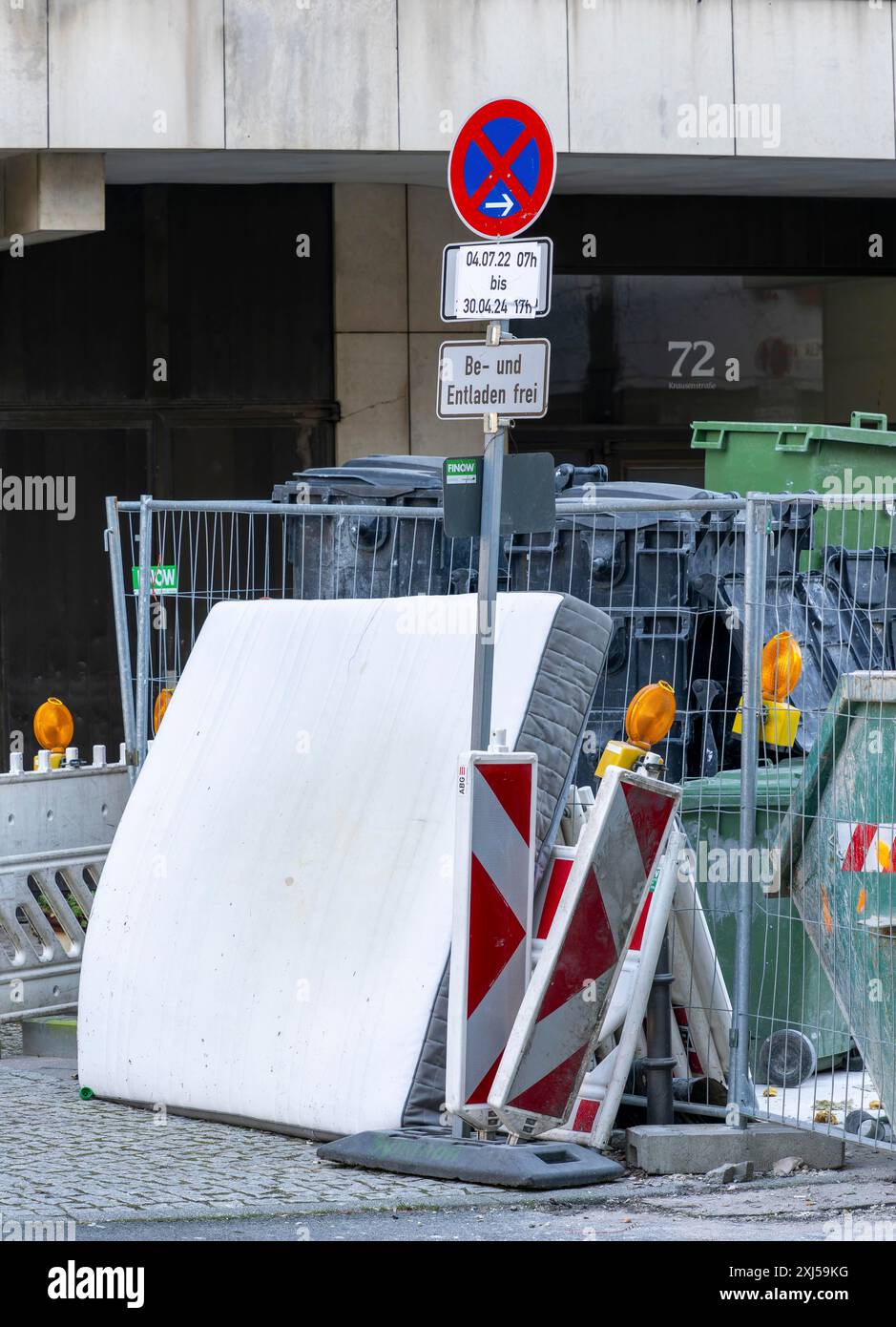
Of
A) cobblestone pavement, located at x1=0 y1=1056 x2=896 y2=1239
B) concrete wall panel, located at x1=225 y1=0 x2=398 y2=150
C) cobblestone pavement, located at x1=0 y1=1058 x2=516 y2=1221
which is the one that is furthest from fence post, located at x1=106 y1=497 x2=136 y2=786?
concrete wall panel, located at x1=225 y1=0 x2=398 y2=150

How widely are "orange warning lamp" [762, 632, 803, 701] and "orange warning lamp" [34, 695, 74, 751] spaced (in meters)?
3.61

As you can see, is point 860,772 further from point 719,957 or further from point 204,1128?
point 204,1128

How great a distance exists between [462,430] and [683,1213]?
935 cm

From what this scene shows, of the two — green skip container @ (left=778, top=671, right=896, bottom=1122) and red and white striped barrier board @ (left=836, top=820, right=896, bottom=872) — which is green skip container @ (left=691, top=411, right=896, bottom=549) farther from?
red and white striped barrier board @ (left=836, top=820, right=896, bottom=872)

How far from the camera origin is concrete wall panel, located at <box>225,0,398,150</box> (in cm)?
1219

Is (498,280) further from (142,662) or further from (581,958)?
(142,662)

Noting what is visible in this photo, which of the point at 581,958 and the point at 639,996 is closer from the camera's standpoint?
the point at 581,958

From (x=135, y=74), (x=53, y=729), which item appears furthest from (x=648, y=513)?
(x=135, y=74)

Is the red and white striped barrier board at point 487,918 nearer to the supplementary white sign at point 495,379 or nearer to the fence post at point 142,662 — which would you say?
the supplementary white sign at point 495,379

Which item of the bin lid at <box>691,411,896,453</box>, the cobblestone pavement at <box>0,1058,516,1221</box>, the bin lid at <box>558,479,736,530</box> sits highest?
the bin lid at <box>691,411,896,453</box>

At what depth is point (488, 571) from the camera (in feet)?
21.2

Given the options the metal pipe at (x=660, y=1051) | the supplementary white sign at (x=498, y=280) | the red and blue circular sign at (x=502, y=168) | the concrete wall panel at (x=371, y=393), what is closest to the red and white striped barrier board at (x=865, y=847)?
the metal pipe at (x=660, y=1051)
